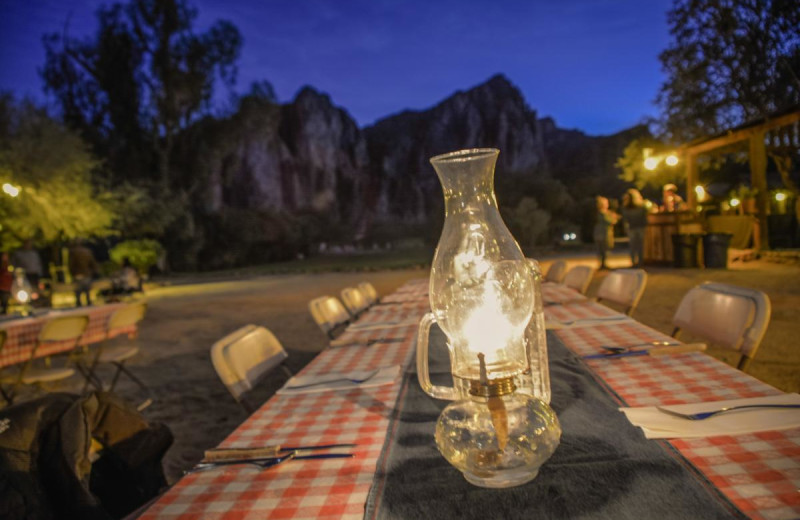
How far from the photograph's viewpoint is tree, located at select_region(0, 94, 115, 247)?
40.7ft

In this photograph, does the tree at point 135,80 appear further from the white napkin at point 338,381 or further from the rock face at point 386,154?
the white napkin at point 338,381

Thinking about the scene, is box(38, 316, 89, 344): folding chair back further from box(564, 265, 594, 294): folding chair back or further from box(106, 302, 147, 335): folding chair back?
box(564, 265, 594, 294): folding chair back

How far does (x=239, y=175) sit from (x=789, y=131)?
33058 mm

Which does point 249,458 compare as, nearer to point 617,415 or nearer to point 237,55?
point 617,415

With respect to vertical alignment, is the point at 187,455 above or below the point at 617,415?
below

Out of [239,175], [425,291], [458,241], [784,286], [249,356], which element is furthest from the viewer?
[239,175]

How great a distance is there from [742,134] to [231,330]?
10601 millimetres

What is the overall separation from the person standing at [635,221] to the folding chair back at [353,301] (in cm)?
761

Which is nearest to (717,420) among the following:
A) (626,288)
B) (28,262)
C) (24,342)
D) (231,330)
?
(626,288)

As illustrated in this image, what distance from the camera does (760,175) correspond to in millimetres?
9906

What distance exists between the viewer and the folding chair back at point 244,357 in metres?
1.81

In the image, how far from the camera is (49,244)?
1476 cm

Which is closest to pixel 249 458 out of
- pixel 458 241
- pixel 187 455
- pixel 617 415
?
pixel 458 241

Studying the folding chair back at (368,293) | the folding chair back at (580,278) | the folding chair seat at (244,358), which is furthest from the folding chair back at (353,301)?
the folding chair back at (580,278)
